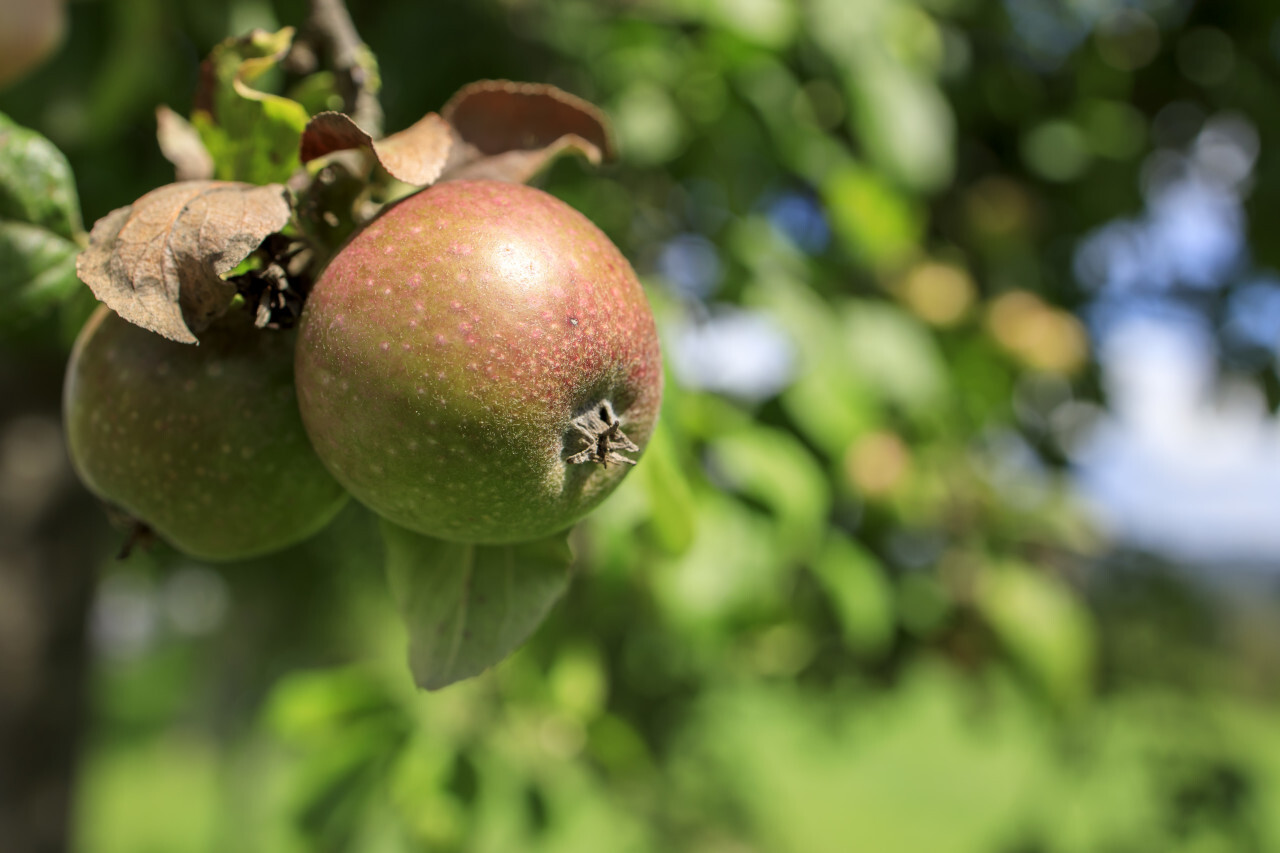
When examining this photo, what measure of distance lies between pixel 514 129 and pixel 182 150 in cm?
24

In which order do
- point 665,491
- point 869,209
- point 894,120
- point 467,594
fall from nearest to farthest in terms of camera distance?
point 467,594
point 665,491
point 894,120
point 869,209

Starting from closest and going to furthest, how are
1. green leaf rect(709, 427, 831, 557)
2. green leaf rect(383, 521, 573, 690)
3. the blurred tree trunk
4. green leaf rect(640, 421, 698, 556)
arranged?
green leaf rect(383, 521, 573, 690)
green leaf rect(640, 421, 698, 556)
green leaf rect(709, 427, 831, 557)
the blurred tree trunk

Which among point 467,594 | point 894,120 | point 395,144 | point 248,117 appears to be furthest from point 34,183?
point 894,120

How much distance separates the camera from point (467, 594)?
0.64 metres

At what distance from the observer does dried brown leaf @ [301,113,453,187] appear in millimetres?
561

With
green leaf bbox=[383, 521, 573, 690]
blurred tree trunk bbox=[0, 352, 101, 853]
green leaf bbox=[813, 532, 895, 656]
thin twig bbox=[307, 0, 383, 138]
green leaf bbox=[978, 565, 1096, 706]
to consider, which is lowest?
blurred tree trunk bbox=[0, 352, 101, 853]

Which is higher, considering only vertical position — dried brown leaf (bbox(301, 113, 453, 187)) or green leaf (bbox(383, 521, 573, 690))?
dried brown leaf (bbox(301, 113, 453, 187))

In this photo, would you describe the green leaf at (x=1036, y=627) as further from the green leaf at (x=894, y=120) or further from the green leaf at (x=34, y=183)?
the green leaf at (x=34, y=183)

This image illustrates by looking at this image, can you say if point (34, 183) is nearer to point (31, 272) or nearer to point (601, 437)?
point (31, 272)

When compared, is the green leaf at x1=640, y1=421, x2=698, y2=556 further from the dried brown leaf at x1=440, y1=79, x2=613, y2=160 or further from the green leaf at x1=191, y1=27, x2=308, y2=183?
the green leaf at x1=191, y1=27, x2=308, y2=183

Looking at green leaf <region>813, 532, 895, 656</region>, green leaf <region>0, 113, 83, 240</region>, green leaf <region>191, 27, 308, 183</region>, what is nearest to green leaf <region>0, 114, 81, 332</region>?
green leaf <region>0, 113, 83, 240</region>

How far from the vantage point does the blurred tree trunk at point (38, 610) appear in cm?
223

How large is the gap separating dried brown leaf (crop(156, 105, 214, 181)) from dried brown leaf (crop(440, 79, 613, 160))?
7.2 inches

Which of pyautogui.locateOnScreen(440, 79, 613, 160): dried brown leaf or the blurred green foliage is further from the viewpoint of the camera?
the blurred green foliage
